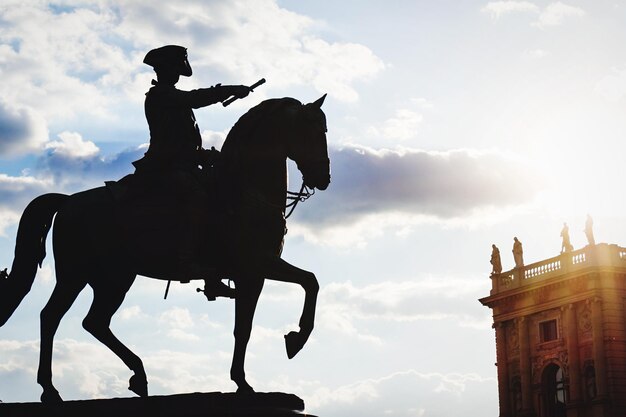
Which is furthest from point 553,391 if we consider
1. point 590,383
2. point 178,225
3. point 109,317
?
point 178,225

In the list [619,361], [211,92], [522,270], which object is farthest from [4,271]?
[522,270]

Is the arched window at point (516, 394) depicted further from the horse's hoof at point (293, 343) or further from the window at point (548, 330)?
the horse's hoof at point (293, 343)

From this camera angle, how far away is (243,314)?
10.9 m

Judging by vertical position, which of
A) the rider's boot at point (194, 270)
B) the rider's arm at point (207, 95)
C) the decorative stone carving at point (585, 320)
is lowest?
the rider's boot at point (194, 270)

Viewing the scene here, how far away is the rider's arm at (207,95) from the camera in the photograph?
11.3m

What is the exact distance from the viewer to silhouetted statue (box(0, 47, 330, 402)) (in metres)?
10.9

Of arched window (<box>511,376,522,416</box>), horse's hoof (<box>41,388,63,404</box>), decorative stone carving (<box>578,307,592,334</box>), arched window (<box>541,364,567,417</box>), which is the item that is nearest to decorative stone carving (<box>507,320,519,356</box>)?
arched window (<box>511,376,522,416</box>)

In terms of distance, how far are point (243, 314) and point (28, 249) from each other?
2.58 m

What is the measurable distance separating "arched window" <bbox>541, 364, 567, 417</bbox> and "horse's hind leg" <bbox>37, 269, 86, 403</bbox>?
51.3 m

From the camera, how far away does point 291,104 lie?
1109 cm

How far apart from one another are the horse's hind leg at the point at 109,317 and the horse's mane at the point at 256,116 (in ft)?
6.48

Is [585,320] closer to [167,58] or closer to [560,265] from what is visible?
[560,265]

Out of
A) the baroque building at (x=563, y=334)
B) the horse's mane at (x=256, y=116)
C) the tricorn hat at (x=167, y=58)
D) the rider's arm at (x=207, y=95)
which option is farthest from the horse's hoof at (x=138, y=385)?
the baroque building at (x=563, y=334)

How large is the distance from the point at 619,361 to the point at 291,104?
160ft
